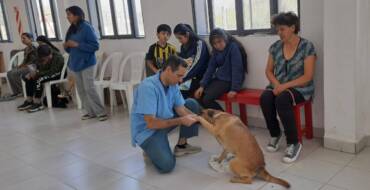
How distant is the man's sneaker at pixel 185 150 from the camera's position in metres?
2.93

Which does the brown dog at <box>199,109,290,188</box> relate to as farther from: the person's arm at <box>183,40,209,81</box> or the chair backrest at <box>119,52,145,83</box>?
the chair backrest at <box>119,52,145,83</box>

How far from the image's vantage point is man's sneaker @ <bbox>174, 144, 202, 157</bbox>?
9.62ft

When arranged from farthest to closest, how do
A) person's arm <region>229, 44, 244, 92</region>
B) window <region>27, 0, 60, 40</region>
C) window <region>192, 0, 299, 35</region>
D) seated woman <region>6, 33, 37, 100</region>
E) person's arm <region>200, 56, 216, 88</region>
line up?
window <region>27, 0, 60, 40</region>, seated woman <region>6, 33, 37, 100</region>, person's arm <region>200, 56, 216, 88</region>, person's arm <region>229, 44, 244, 92</region>, window <region>192, 0, 299, 35</region>

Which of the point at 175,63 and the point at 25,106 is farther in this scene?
the point at 25,106

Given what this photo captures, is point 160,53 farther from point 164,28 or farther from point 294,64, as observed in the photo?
point 294,64

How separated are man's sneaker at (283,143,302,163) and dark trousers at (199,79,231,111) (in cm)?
90

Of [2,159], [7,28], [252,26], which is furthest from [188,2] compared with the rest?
[7,28]

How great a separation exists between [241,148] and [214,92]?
1190mm

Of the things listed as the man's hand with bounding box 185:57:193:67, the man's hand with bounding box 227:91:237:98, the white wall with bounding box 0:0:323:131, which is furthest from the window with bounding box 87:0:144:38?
the man's hand with bounding box 227:91:237:98

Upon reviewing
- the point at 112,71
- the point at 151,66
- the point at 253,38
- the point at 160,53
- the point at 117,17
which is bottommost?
the point at 112,71

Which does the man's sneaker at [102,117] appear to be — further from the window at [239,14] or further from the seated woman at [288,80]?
the seated woman at [288,80]

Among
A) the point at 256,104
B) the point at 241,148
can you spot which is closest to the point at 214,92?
the point at 256,104

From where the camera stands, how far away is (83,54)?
413cm

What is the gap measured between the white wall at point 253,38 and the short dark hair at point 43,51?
2.77ft
